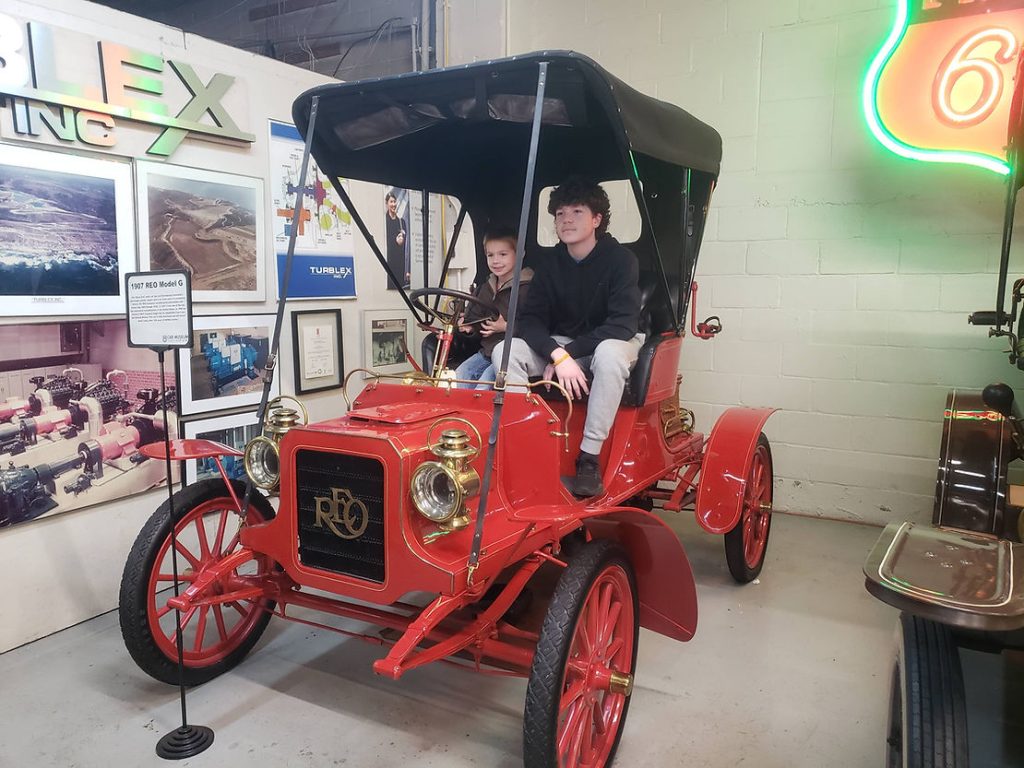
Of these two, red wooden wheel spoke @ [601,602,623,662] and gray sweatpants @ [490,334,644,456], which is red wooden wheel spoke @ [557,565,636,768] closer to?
red wooden wheel spoke @ [601,602,623,662]

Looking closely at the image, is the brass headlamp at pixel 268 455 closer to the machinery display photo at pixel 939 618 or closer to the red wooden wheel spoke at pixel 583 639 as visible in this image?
the red wooden wheel spoke at pixel 583 639

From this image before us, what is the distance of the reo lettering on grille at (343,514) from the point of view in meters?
2.01

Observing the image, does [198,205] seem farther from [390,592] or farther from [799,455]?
[799,455]

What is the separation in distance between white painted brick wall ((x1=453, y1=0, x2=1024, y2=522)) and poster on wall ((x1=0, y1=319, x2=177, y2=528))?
3.24 meters

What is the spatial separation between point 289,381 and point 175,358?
0.76 meters

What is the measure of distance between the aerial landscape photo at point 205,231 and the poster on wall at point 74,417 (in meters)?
0.42

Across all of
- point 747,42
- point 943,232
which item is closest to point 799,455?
point 943,232

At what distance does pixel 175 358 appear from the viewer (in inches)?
122

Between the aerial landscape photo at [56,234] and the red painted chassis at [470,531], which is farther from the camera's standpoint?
the aerial landscape photo at [56,234]

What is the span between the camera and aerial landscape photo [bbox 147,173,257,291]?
3.10m

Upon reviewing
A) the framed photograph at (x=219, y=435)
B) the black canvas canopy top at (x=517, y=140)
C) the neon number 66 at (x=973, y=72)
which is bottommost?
→ the framed photograph at (x=219, y=435)

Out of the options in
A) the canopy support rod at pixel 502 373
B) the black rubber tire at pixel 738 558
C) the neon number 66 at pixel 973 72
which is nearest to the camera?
the canopy support rod at pixel 502 373

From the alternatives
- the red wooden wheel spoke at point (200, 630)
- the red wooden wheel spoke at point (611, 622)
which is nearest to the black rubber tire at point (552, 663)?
the red wooden wheel spoke at point (611, 622)

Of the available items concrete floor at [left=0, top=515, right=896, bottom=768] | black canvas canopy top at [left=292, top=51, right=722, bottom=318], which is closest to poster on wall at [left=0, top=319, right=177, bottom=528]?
concrete floor at [left=0, top=515, right=896, bottom=768]
